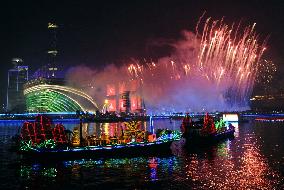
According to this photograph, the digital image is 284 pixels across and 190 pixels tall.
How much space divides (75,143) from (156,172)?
667 inches

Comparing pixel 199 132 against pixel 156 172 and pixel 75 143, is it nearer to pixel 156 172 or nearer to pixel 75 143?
pixel 75 143

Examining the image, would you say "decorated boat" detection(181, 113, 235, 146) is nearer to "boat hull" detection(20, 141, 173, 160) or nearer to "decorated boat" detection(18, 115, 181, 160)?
"boat hull" detection(20, 141, 173, 160)

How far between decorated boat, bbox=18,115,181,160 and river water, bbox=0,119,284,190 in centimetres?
161

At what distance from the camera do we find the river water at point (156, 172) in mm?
33000

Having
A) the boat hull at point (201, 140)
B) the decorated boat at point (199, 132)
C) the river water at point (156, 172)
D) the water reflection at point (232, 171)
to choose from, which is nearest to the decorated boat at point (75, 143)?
the river water at point (156, 172)

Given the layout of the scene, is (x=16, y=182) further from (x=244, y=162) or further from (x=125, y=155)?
(x=244, y=162)

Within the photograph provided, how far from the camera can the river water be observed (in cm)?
3300

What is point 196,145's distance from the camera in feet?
216

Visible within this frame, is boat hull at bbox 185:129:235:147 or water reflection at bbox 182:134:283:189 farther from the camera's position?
boat hull at bbox 185:129:235:147

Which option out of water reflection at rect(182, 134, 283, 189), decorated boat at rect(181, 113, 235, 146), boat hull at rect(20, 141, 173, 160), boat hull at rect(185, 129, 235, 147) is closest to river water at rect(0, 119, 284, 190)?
water reflection at rect(182, 134, 283, 189)

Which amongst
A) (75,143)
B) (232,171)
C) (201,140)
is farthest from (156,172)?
(201,140)

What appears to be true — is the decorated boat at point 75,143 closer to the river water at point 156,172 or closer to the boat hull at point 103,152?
the boat hull at point 103,152

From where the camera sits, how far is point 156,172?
3894 cm

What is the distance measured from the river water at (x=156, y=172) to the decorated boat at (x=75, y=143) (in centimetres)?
161
